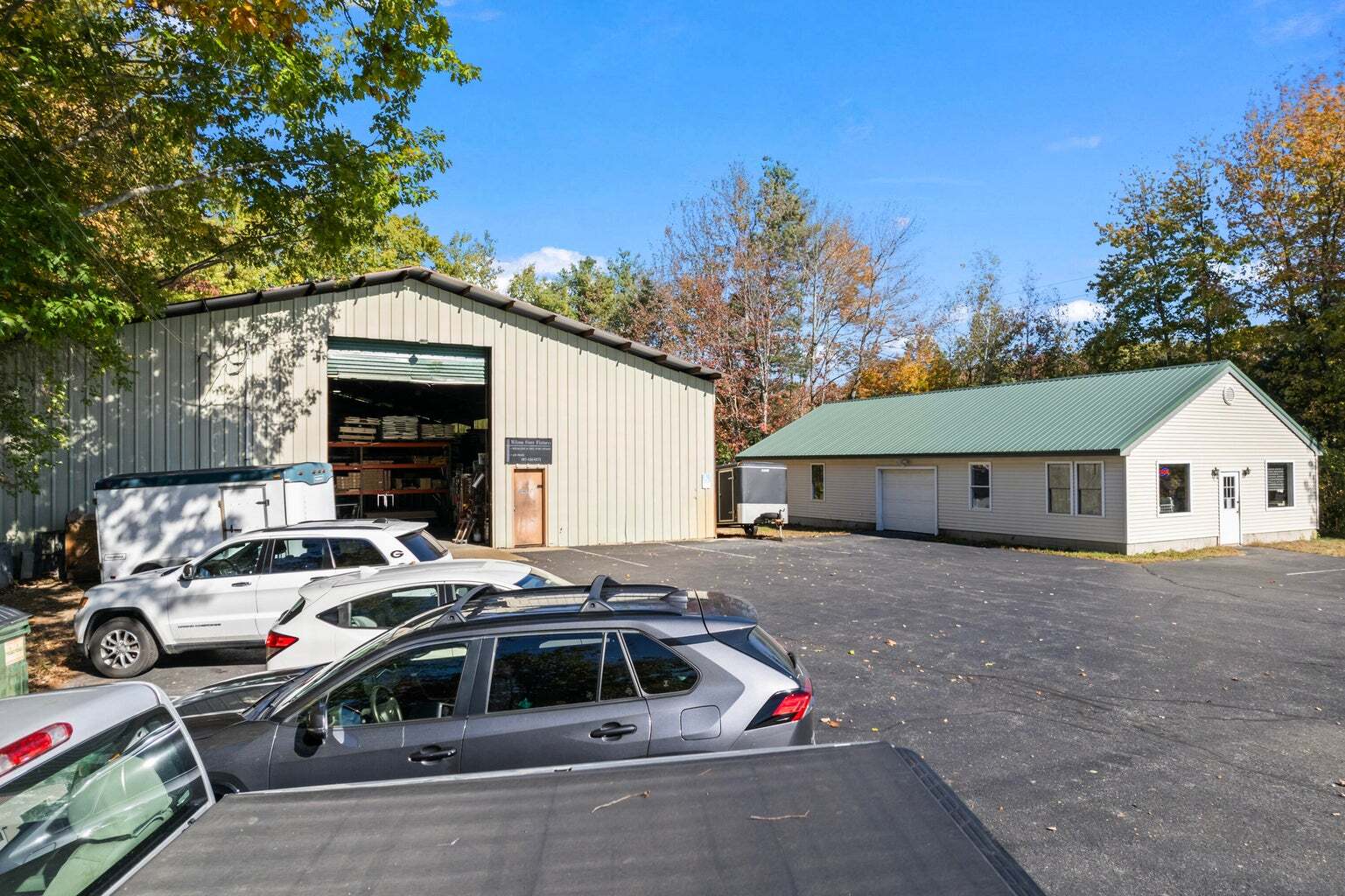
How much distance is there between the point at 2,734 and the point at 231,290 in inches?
1256

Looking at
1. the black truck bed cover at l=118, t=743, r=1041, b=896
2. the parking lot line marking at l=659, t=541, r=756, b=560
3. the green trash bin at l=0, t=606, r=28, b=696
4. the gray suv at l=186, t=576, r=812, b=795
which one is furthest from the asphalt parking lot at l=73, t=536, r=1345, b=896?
the parking lot line marking at l=659, t=541, r=756, b=560

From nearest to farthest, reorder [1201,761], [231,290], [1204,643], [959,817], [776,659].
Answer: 1. [959,817]
2. [776,659]
3. [1201,761]
4. [1204,643]
5. [231,290]

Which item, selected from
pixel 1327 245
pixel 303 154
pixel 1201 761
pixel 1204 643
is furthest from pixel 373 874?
pixel 1327 245

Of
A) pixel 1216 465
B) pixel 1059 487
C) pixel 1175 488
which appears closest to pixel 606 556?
pixel 1059 487

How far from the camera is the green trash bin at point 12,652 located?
249 inches

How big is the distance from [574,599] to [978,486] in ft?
74.4

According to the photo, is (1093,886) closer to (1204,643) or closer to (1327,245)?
(1204,643)

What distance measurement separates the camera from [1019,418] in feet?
83.7

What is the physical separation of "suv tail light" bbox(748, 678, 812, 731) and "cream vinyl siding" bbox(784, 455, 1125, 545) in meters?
19.8

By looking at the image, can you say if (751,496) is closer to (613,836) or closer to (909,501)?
(909,501)

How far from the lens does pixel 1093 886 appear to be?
170 inches

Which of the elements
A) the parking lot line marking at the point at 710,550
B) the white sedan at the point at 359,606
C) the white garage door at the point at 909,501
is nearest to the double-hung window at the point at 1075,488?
the white garage door at the point at 909,501

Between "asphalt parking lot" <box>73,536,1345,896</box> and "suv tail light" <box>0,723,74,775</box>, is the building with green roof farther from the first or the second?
"suv tail light" <box>0,723,74,775</box>

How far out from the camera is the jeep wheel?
30.0 feet
